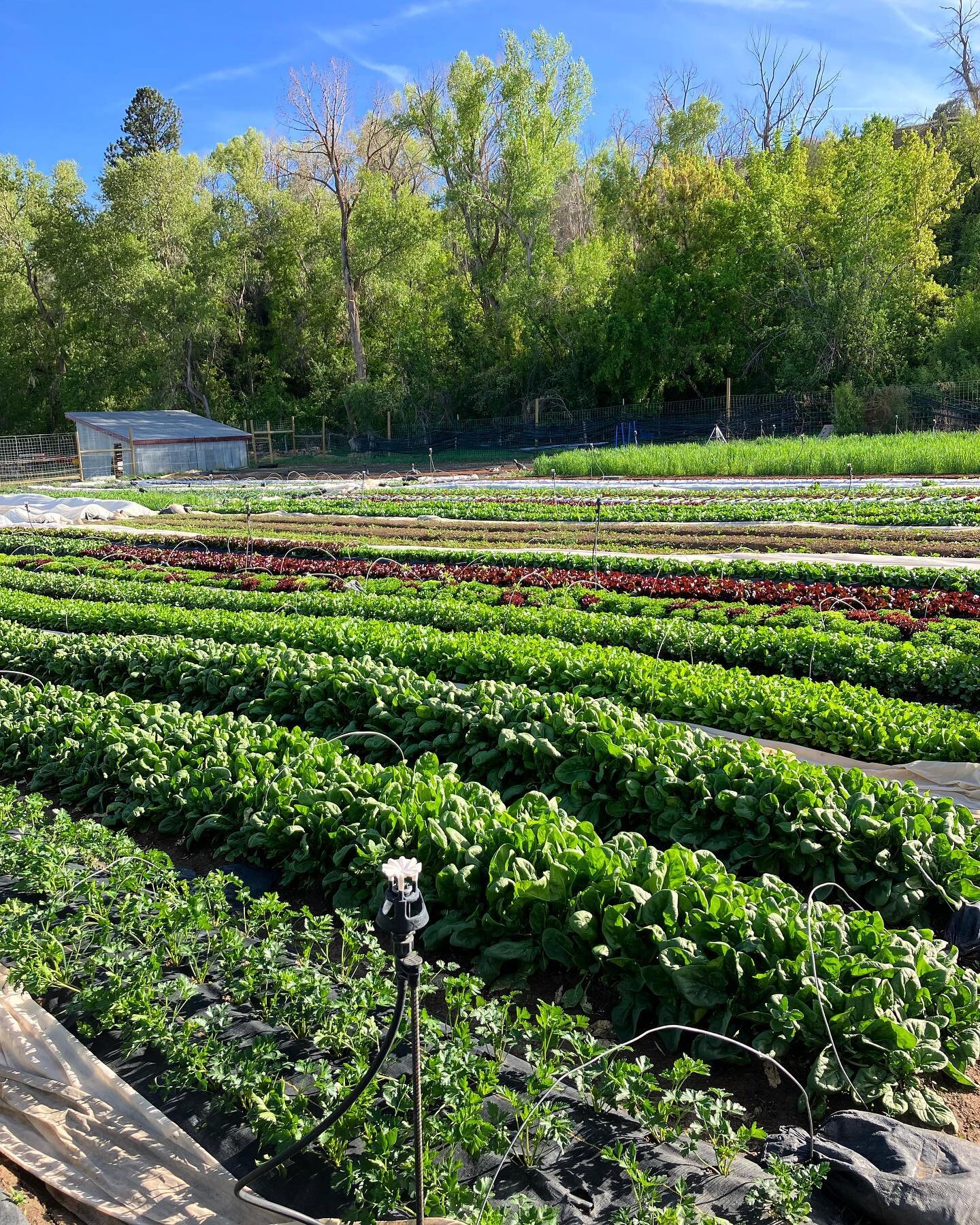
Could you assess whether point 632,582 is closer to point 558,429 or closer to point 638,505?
A: point 638,505

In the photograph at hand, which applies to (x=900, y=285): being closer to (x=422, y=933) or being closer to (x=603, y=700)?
(x=603, y=700)

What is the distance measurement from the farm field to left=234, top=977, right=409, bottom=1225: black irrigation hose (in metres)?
0.20

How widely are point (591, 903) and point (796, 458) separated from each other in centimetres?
2629

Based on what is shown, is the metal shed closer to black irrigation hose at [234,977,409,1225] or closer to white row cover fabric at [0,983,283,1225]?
white row cover fabric at [0,983,283,1225]

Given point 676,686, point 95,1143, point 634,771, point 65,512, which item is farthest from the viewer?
point 65,512

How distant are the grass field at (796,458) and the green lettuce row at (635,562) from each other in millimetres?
12941

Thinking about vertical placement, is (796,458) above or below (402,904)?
above

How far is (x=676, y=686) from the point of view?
7.48m

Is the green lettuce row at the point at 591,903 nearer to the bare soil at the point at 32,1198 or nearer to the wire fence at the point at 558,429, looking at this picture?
the bare soil at the point at 32,1198

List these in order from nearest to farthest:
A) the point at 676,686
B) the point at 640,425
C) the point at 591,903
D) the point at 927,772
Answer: the point at 591,903
the point at 927,772
the point at 676,686
the point at 640,425

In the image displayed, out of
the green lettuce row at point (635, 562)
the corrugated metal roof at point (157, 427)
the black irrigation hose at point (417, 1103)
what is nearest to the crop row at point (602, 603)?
the green lettuce row at point (635, 562)

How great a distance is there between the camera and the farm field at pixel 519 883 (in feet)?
10.9

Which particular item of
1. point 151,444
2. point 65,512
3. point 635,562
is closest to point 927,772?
point 635,562

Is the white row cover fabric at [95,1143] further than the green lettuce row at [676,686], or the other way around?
the green lettuce row at [676,686]
